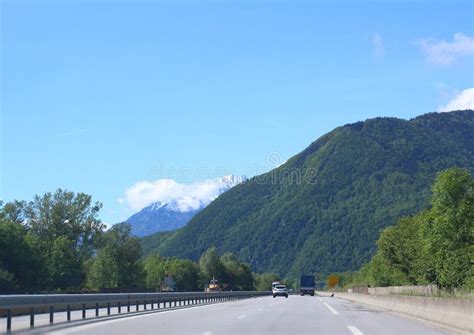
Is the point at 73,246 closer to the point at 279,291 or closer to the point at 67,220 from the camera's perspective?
the point at 67,220

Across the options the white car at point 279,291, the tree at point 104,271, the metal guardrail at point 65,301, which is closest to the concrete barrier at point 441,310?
the metal guardrail at point 65,301

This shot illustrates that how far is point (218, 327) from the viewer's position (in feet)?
81.6

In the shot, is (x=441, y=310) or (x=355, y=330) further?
(x=441, y=310)

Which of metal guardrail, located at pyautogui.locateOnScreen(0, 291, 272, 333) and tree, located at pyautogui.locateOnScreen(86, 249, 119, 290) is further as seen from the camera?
tree, located at pyautogui.locateOnScreen(86, 249, 119, 290)

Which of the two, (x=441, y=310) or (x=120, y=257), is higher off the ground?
(x=120, y=257)

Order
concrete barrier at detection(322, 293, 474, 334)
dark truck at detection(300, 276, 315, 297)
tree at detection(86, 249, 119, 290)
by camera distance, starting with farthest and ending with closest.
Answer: tree at detection(86, 249, 119, 290) → dark truck at detection(300, 276, 315, 297) → concrete barrier at detection(322, 293, 474, 334)

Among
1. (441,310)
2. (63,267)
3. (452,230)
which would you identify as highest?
(452,230)

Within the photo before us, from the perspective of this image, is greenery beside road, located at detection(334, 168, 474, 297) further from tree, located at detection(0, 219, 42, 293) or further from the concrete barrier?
tree, located at detection(0, 219, 42, 293)

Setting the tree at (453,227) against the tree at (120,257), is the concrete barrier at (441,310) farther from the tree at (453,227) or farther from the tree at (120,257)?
the tree at (120,257)

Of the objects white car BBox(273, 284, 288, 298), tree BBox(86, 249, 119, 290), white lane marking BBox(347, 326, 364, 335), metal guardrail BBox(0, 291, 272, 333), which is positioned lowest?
white car BBox(273, 284, 288, 298)

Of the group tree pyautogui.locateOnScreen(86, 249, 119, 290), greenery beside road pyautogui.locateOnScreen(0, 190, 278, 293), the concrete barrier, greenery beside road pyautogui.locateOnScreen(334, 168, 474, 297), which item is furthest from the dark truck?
the concrete barrier

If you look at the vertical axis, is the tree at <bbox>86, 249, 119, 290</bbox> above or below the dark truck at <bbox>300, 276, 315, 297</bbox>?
above

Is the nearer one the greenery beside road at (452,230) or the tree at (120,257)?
the greenery beside road at (452,230)

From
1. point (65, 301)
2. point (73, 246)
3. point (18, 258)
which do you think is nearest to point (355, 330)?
point (65, 301)
